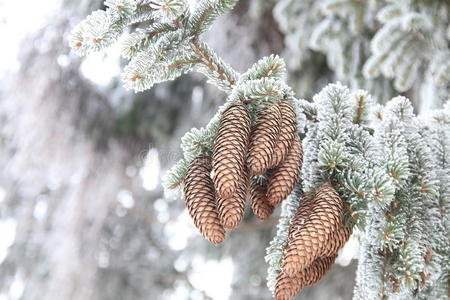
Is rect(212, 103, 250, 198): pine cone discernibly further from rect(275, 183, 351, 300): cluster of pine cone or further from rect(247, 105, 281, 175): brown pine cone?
rect(275, 183, 351, 300): cluster of pine cone

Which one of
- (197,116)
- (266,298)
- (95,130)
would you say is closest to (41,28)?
(95,130)

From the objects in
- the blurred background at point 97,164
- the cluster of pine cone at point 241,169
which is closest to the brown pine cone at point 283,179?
the cluster of pine cone at point 241,169

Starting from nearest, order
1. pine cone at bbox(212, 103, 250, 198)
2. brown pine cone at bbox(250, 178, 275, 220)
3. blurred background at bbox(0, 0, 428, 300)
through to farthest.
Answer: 1. pine cone at bbox(212, 103, 250, 198)
2. brown pine cone at bbox(250, 178, 275, 220)
3. blurred background at bbox(0, 0, 428, 300)

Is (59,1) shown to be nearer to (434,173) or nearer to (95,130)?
(95,130)

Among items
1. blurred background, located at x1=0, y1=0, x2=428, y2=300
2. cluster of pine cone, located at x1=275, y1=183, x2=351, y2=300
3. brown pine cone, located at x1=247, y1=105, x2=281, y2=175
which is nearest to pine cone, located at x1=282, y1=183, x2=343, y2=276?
cluster of pine cone, located at x1=275, y1=183, x2=351, y2=300

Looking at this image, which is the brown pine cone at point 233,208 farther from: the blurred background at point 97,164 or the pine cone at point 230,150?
the blurred background at point 97,164

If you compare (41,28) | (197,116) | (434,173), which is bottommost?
(197,116)
